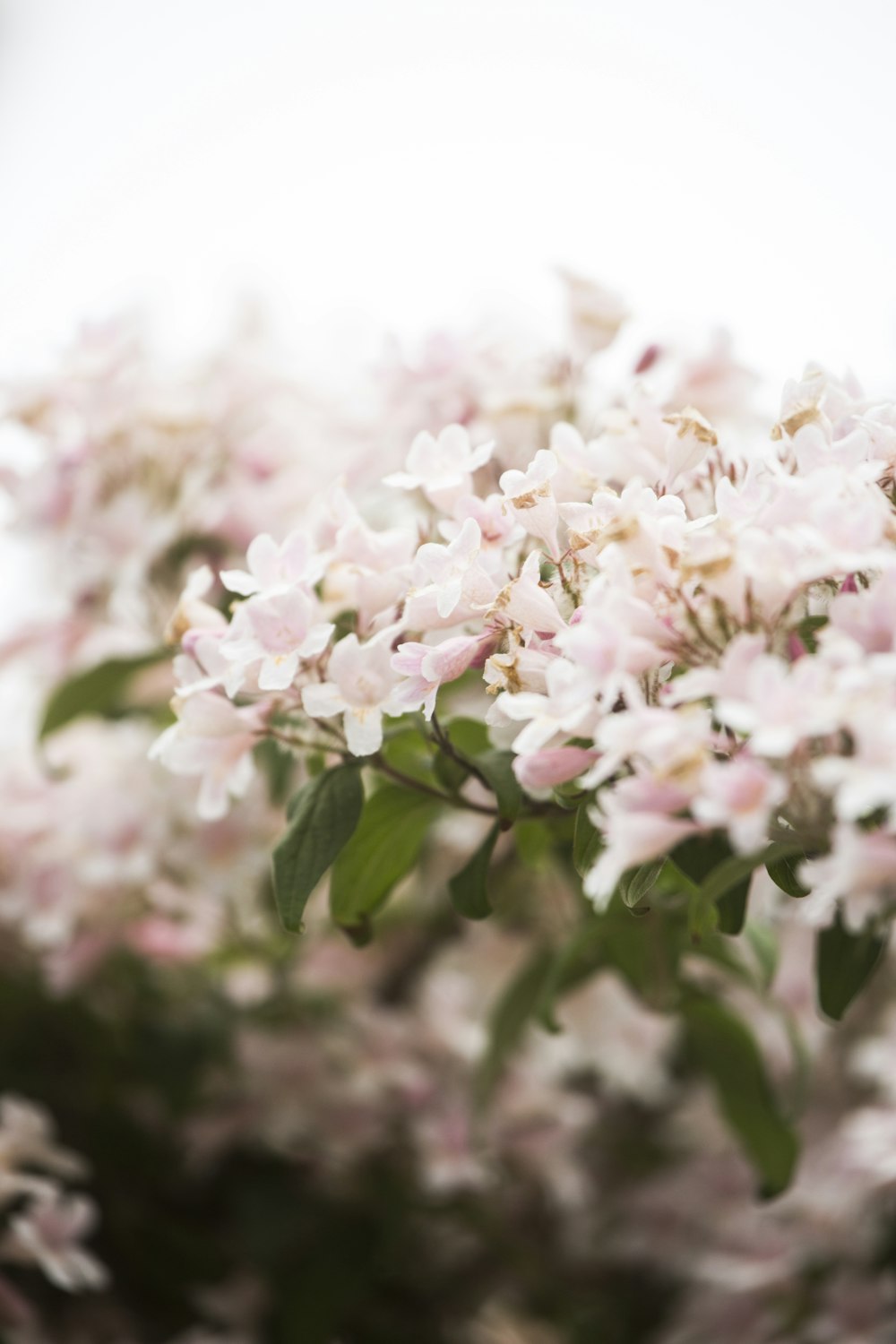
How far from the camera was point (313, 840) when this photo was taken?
19.6 inches

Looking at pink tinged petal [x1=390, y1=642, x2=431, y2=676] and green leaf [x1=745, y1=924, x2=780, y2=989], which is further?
green leaf [x1=745, y1=924, x2=780, y2=989]

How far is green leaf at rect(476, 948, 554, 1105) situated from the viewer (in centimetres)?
82

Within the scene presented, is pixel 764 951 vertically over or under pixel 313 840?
under

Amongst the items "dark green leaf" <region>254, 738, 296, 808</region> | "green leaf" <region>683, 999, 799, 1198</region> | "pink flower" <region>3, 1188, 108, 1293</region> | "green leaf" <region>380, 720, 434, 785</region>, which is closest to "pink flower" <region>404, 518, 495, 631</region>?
"green leaf" <region>380, 720, 434, 785</region>

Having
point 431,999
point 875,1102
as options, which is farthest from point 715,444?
point 875,1102

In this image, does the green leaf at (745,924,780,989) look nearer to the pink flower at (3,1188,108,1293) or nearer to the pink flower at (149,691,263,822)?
the pink flower at (149,691,263,822)

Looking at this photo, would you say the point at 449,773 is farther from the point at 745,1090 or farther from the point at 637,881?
the point at 745,1090

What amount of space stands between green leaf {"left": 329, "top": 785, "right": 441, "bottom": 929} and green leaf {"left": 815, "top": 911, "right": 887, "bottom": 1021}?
0.58 feet

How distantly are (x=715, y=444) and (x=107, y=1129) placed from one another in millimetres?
763

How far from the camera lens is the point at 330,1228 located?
96cm

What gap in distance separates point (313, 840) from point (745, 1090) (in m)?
0.41

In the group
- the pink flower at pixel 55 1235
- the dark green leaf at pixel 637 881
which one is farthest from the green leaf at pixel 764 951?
the pink flower at pixel 55 1235

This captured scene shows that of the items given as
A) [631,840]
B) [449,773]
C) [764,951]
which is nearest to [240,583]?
[449,773]

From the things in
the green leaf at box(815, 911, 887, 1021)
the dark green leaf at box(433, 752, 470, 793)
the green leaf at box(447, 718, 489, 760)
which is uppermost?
the dark green leaf at box(433, 752, 470, 793)
